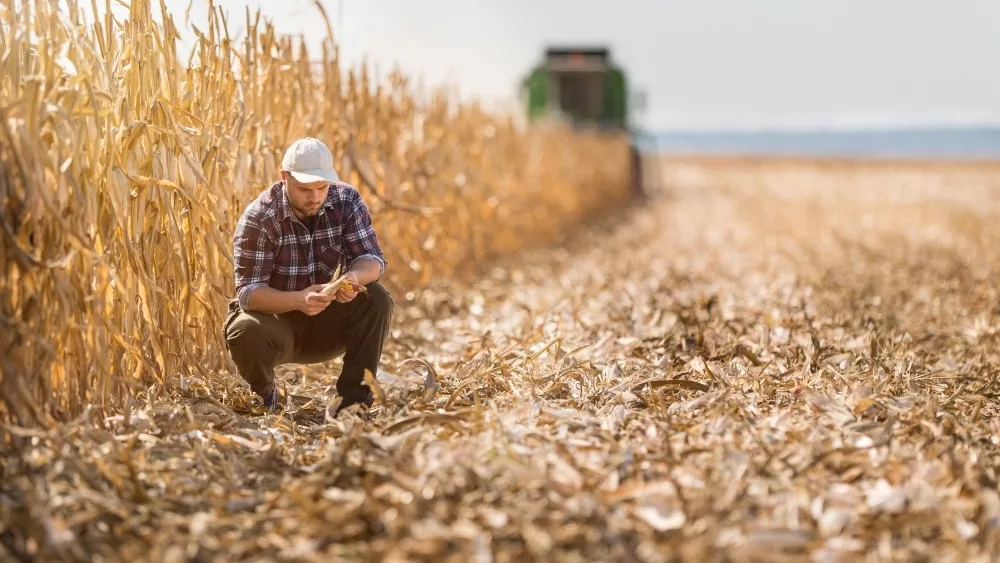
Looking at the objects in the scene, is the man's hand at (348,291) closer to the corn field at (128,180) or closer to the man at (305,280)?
the man at (305,280)

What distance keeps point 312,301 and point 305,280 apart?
275 mm

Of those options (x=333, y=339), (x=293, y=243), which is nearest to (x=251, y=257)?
(x=293, y=243)

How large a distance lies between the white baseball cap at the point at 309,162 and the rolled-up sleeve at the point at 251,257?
302mm

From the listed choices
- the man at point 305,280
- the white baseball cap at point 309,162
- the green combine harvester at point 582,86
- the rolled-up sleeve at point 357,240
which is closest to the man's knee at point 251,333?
the man at point 305,280

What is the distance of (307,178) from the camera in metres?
4.06

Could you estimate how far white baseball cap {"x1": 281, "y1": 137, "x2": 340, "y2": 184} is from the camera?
4.07 meters

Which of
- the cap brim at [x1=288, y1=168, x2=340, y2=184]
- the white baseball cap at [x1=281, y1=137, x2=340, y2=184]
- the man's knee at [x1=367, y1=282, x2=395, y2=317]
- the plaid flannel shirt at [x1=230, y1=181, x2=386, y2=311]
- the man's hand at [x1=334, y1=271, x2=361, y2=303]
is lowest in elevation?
the man's knee at [x1=367, y1=282, x2=395, y2=317]

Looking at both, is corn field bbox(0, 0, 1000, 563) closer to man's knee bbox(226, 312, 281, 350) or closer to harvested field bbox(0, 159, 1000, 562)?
harvested field bbox(0, 159, 1000, 562)

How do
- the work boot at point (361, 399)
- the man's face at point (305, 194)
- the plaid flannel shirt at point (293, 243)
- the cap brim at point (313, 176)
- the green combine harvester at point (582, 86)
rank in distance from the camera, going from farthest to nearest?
the green combine harvester at point (582, 86)
the work boot at point (361, 399)
the plaid flannel shirt at point (293, 243)
the man's face at point (305, 194)
the cap brim at point (313, 176)

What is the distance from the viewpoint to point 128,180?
4242 millimetres

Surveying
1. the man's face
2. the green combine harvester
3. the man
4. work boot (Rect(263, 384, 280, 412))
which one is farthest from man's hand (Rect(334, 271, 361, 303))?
the green combine harvester

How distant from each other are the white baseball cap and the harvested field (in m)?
0.91

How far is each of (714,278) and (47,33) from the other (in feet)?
19.7

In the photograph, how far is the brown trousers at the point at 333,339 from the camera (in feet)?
14.4
